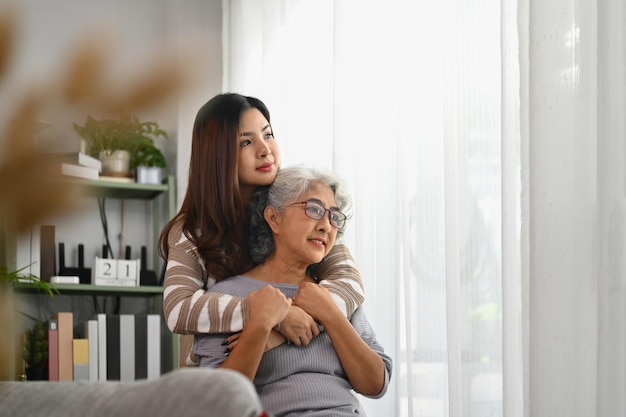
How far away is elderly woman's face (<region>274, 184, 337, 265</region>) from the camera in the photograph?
1.81 metres

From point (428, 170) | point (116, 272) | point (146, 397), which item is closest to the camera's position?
point (146, 397)

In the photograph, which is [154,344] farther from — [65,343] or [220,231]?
[220,231]

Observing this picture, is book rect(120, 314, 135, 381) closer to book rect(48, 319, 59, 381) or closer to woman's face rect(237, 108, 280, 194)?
book rect(48, 319, 59, 381)

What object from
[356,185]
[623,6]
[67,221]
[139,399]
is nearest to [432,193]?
[356,185]

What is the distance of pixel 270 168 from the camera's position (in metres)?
1.91

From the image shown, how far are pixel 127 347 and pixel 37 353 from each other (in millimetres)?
351

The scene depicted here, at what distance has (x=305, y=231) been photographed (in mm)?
1806

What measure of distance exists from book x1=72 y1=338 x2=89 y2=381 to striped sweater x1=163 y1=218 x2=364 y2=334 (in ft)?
5.82

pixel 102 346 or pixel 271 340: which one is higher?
pixel 271 340

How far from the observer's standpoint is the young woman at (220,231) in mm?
1692

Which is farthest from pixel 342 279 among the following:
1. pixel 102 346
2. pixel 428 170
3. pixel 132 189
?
pixel 132 189

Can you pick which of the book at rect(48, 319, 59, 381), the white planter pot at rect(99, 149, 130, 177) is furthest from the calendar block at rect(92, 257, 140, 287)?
the white planter pot at rect(99, 149, 130, 177)

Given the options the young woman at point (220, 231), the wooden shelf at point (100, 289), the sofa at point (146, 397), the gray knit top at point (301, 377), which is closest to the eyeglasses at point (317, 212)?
the young woman at point (220, 231)

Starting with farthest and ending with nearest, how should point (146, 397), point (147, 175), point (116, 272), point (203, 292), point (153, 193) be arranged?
1. point (153, 193)
2. point (147, 175)
3. point (116, 272)
4. point (203, 292)
5. point (146, 397)
